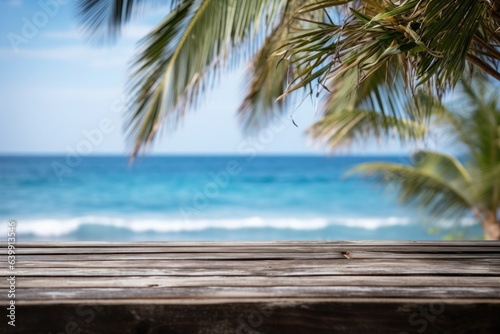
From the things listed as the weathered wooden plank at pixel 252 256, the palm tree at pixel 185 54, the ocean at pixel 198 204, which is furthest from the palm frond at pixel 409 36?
the ocean at pixel 198 204

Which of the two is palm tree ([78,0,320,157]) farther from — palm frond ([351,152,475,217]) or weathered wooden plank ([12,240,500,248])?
palm frond ([351,152,475,217])

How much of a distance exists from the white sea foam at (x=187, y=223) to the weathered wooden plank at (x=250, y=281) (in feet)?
45.9

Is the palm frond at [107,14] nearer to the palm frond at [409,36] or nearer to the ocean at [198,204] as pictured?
the palm frond at [409,36]

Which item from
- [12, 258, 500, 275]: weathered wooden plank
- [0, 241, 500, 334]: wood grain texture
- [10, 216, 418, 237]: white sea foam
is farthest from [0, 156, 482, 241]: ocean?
[0, 241, 500, 334]: wood grain texture

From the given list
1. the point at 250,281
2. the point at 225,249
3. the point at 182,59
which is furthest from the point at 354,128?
the point at 250,281

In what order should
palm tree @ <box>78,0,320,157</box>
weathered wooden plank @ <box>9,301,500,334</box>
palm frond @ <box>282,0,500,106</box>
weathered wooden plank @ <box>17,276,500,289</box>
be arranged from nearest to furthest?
weathered wooden plank @ <box>9,301,500,334</box>, weathered wooden plank @ <box>17,276,500,289</box>, palm frond @ <box>282,0,500,106</box>, palm tree @ <box>78,0,320,157</box>

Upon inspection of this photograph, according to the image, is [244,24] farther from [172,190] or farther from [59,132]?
[59,132]

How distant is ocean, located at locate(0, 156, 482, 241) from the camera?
15.4m

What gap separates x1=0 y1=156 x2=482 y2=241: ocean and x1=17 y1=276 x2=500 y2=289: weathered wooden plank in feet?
38.2

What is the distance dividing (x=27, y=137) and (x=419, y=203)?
73.6ft

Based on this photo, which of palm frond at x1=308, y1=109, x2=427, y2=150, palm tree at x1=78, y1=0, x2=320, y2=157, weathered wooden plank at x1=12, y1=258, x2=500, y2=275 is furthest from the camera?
palm frond at x1=308, y1=109, x2=427, y2=150

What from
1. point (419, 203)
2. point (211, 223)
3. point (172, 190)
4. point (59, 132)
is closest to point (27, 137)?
point (59, 132)

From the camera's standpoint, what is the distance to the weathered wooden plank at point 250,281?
128 centimetres

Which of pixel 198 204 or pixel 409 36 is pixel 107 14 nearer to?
pixel 409 36
